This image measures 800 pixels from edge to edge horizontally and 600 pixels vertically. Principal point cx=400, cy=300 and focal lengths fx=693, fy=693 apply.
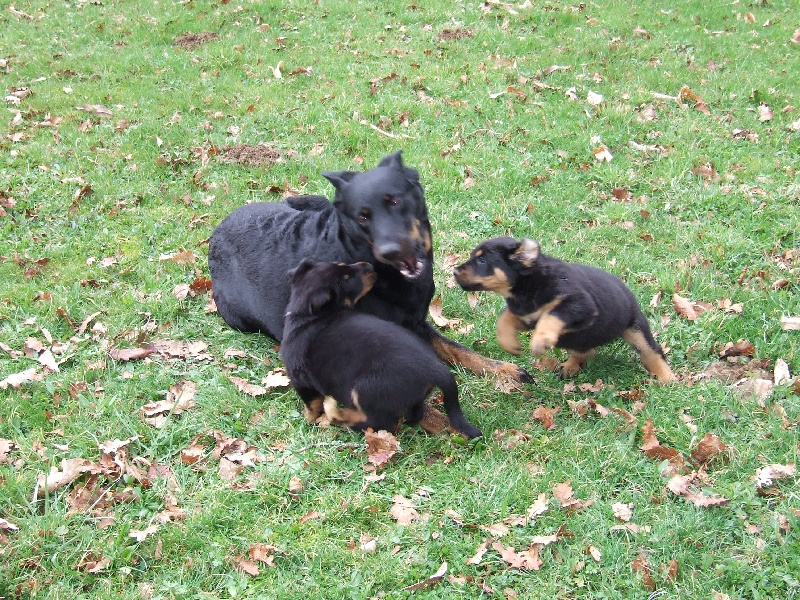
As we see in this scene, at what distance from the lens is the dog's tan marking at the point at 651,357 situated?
4516mm

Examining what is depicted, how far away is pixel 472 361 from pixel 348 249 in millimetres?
1168

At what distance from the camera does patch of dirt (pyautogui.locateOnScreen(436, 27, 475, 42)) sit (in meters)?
10.6

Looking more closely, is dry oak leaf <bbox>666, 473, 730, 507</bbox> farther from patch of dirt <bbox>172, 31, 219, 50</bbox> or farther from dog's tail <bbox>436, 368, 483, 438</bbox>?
patch of dirt <bbox>172, 31, 219, 50</bbox>

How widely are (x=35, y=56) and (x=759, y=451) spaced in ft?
38.3

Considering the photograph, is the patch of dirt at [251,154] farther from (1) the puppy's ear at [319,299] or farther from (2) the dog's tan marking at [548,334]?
(2) the dog's tan marking at [548,334]

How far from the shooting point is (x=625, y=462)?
151 inches

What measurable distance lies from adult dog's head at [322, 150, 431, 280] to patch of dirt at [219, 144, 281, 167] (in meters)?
3.47

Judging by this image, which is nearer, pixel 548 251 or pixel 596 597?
pixel 596 597

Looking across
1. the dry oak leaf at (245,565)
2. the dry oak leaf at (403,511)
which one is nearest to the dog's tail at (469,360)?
the dry oak leaf at (403,511)

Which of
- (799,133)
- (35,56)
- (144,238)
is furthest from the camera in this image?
(35,56)

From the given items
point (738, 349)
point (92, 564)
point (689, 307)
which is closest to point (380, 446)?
point (92, 564)

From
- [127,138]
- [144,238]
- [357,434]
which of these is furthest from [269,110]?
[357,434]

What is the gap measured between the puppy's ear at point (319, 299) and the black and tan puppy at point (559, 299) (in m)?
0.84

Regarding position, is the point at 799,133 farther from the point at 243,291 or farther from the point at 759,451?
the point at 243,291
